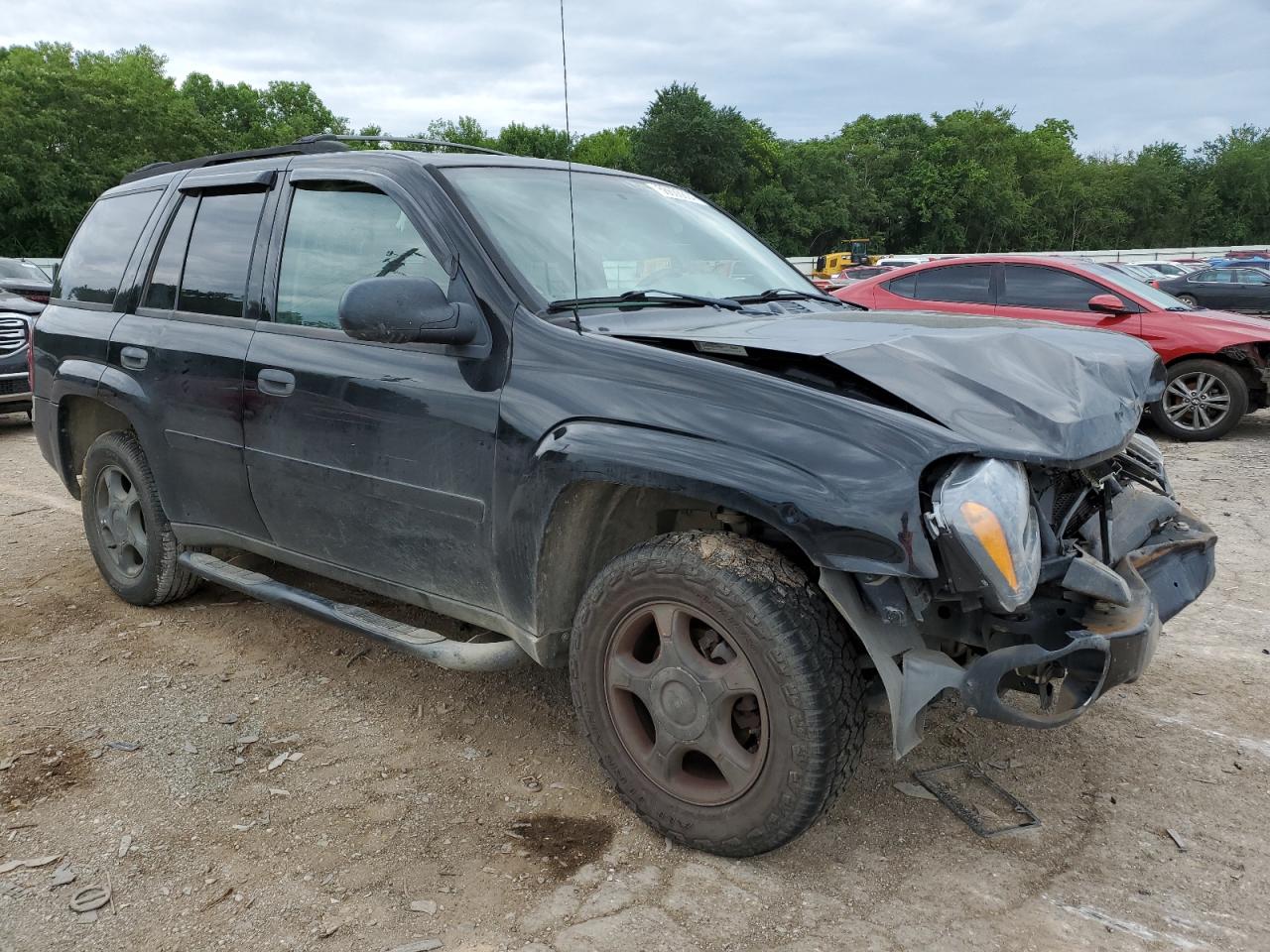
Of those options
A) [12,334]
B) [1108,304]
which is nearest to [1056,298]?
[1108,304]

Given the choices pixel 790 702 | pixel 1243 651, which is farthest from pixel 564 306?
pixel 1243 651

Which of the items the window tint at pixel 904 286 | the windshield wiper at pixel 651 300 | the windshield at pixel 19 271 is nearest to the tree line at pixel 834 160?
the windshield at pixel 19 271

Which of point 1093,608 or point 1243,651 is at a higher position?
point 1093,608

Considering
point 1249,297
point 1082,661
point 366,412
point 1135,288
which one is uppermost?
point 1135,288

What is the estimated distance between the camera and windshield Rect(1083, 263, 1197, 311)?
8898 millimetres

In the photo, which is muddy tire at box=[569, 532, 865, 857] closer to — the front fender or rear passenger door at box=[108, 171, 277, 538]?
the front fender

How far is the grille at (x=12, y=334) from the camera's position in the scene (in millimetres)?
9641

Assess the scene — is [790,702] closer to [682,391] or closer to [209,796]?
[682,391]

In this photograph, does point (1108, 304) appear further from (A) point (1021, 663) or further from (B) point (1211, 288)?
(B) point (1211, 288)

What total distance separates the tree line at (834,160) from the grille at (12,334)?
136 feet

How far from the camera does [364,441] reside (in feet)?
10.3

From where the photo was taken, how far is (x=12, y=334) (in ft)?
32.0

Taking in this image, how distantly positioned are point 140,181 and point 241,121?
213 feet

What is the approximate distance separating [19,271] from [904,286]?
10.7 m
